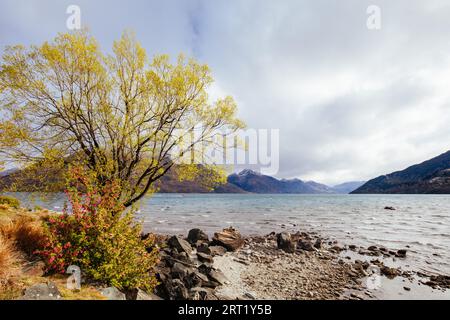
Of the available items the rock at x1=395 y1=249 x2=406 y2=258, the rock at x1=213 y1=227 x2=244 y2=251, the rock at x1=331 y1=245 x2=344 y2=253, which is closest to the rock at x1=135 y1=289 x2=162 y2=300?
the rock at x1=213 y1=227 x2=244 y2=251

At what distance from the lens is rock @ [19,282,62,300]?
571 centimetres

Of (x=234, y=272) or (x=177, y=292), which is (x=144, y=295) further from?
(x=234, y=272)

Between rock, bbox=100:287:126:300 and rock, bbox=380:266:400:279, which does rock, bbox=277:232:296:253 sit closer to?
rock, bbox=380:266:400:279

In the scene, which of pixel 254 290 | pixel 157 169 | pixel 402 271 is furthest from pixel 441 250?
pixel 157 169

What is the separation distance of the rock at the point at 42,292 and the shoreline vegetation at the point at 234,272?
21mm

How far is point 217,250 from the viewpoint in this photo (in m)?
19.1

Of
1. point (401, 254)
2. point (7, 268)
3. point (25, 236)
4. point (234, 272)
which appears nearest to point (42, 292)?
point (7, 268)

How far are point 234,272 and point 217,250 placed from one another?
460 centimetres

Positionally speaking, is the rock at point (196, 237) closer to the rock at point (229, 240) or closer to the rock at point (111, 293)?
the rock at point (229, 240)

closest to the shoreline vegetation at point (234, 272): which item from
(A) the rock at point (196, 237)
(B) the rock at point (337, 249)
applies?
(A) the rock at point (196, 237)

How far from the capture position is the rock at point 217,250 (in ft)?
60.8

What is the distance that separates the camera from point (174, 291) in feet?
32.4
